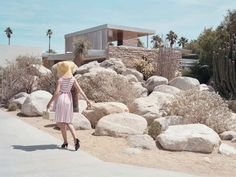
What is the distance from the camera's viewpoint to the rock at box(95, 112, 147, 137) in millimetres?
10797

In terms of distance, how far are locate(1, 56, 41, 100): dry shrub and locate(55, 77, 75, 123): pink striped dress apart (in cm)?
1328

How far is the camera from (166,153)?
9.12 metres

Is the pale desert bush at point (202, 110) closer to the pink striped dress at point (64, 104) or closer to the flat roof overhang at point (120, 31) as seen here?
the pink striped dress at point (64, 104)

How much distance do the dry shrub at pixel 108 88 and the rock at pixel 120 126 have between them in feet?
15.0

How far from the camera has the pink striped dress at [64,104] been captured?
8.70 m

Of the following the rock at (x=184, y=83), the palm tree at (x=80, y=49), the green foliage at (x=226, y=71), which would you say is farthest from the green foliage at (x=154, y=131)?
the palm tree at (x=80, y=49)

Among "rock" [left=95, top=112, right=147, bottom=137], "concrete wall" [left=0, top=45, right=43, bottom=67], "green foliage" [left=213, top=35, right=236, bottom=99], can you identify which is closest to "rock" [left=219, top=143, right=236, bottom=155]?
"rock" [left=95, top=112, right=147, bottom=137]

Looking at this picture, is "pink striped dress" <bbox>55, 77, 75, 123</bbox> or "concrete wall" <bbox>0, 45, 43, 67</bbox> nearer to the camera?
"pink striped dress" <bbox>55, 77, 75, 123</bbox>

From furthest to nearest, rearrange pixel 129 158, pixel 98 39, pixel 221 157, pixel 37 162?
1. pixel 98 39
2. pixel 221 157
3. pixel 129 158
4. pixel 37 162

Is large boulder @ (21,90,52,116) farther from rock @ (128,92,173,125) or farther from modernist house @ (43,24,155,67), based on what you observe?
modernist house @ (43,24,155,67)

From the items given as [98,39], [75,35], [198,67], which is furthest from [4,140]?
[75,35]

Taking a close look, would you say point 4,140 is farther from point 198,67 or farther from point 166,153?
point 198,67

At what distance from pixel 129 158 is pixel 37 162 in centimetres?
178

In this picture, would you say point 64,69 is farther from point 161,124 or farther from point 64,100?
point 161,124
